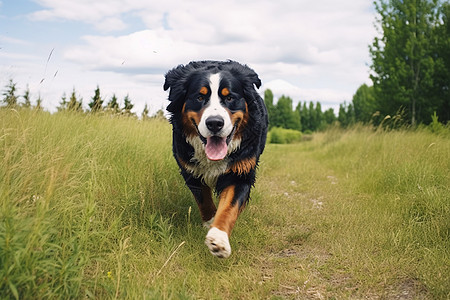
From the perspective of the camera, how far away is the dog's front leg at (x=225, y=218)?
8.47 feet

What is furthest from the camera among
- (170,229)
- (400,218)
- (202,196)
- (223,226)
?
(400,218)

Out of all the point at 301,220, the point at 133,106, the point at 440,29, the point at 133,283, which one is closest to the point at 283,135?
the point at 440,29

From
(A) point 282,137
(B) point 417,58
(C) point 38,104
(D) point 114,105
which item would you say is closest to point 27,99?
(C) point 38,104

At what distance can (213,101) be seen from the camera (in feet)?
10.0

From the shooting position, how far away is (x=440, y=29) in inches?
533

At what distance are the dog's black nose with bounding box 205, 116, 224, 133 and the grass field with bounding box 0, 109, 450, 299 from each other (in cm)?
86

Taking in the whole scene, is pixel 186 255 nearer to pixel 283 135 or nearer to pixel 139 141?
pixel 139 141

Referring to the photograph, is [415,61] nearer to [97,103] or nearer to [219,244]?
[97,103]

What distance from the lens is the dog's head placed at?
9.70 feet

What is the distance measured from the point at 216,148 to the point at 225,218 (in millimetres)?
617

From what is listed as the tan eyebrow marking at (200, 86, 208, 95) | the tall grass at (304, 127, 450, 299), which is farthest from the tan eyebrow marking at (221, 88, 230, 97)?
the tall grass at (304, 127, 450, 299)

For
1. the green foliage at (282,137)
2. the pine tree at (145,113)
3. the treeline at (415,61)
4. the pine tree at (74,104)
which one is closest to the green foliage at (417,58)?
the treeline at (415,61)

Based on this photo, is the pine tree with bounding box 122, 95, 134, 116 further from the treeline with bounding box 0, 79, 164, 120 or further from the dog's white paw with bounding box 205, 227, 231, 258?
the dog's white paw with bounding box 205, 227, 231, 258

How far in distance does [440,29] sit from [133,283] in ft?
48.8
